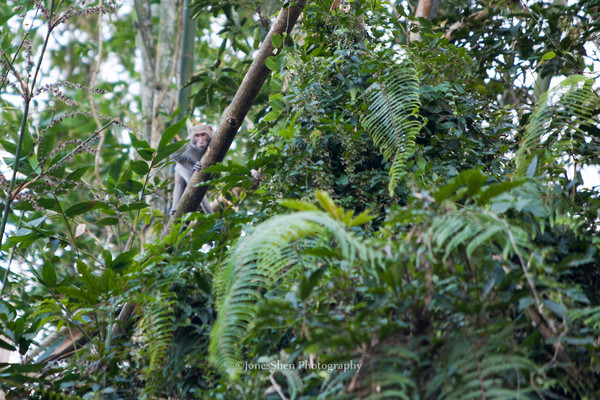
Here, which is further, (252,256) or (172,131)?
(172,131)

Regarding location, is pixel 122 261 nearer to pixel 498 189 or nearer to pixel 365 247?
pixel 365 247

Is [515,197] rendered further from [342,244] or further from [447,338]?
[342,244]

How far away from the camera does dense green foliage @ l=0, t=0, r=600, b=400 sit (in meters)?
2.03

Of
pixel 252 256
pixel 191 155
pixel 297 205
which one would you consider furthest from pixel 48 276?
pixel 191 155

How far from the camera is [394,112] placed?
3.25 m

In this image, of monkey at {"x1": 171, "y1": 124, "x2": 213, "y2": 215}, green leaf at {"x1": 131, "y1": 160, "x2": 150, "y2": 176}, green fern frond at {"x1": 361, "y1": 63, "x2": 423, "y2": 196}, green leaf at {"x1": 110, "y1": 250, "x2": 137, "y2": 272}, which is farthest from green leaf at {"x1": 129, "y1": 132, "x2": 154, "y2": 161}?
monkey at {"x1": 171, "y1": 124, "x2": 213, "y2": 215}

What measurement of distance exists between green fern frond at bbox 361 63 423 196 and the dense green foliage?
12 mm

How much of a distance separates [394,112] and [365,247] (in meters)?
1.48

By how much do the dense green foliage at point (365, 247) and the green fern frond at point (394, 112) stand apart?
12 millimetres

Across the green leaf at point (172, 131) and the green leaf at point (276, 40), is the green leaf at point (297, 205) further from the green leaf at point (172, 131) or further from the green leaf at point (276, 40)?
the green leaf at point (276, 40)

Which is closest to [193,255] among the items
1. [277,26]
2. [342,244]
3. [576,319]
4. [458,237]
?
[342,244]

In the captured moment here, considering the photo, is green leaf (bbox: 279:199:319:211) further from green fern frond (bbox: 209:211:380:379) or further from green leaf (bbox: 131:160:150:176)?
green leaf (bbox: 131:160:150:176)

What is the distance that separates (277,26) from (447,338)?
3.27 meters

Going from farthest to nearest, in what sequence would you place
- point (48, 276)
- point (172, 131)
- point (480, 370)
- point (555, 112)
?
point (172, 131) → point (48, 276) → point (555, 112) → point (480, 370)
